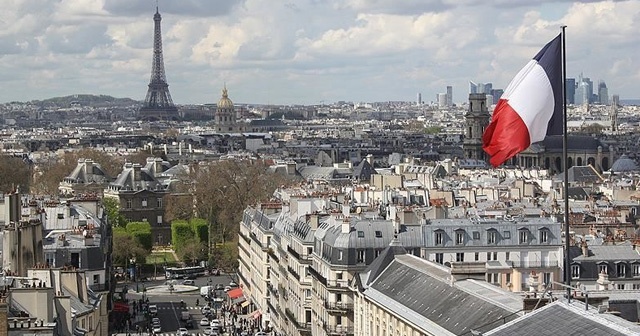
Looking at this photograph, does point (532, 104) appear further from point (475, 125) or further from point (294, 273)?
point (475, 125)

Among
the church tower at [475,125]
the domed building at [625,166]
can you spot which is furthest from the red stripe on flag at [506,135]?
the church tower at [475,125]

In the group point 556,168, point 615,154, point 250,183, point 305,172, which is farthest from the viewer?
point 615,154

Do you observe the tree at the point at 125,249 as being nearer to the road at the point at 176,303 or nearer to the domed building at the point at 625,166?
the road at the point at 176,303

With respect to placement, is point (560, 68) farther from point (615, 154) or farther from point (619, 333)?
point (615, 154)

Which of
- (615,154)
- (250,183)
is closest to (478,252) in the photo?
(250,183)

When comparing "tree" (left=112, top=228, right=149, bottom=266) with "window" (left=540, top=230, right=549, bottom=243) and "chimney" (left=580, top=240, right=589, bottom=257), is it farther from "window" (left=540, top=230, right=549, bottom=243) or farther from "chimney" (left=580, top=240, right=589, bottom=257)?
"chimney" (left=580, top=240, right=589, bottom=257)

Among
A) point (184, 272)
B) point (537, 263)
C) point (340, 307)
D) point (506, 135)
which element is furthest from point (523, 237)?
point (184, 272)
